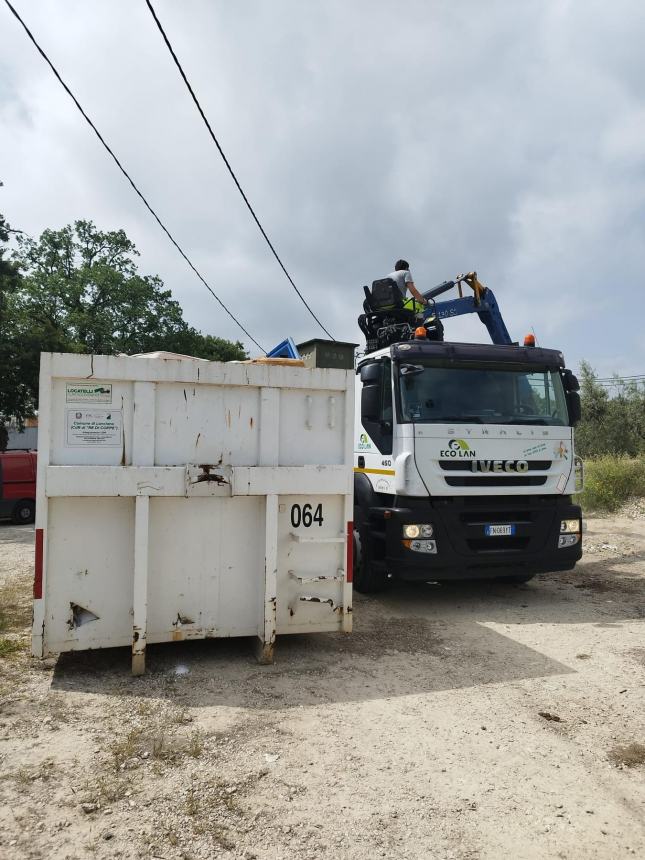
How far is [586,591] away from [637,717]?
3717 millimetres

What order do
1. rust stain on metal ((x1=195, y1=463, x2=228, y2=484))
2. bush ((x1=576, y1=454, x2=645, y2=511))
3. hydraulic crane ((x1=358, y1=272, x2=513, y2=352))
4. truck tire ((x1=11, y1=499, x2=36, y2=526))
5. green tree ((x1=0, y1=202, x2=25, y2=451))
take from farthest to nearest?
green tree ((x1=0, y1=202, x2=25, y2=451)) → truck tire ((x1=11, y1=499, x2=36, y2=526)) → bush ((x1=576, y1=454, x2=645, y2=511)) → hydraulic crane ((x1=358, y1=272, x2=513, y2=352)) → rust stain on metal ((x1=195, y1=463, x2=228, y2=484))

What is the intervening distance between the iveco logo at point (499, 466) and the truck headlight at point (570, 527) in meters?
0.78

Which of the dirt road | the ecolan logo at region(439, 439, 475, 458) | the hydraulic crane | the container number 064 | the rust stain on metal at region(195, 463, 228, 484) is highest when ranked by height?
the hydraulic crane

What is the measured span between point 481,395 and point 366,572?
2.23 m

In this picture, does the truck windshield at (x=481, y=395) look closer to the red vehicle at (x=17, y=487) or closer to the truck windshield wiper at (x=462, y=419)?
the truck windshield wiper at (x=462, y=419)

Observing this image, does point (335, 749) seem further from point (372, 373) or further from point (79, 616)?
point (372, 373)

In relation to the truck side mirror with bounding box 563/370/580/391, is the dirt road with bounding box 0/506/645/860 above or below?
below

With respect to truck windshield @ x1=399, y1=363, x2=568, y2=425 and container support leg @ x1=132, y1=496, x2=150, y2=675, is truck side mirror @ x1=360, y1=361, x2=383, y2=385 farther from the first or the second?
container support leg @ x1=132, y1=496, x2=150, y2=675

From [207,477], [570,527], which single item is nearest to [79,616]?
[207,477]

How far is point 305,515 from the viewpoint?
14.8 ft

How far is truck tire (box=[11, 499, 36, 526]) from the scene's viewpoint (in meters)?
13.7

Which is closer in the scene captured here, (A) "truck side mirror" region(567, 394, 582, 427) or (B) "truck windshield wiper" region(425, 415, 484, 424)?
(B) "truck windshield wiper" region(425, 415, 484, 424)

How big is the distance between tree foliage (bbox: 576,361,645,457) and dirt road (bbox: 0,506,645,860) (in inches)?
652

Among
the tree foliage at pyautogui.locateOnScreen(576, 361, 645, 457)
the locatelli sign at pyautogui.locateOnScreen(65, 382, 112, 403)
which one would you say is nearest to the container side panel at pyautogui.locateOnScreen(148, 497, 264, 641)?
the locatelli sign at pyautogui.locateOnScreen(65, 382, 112, 403)
